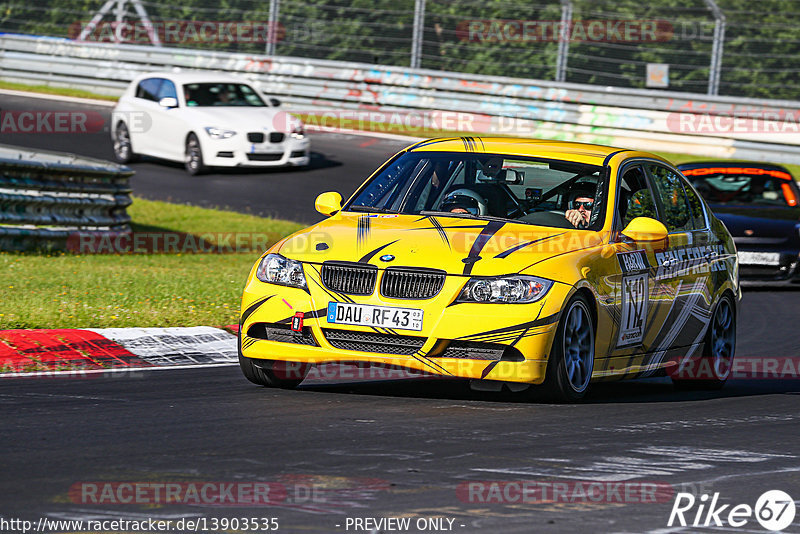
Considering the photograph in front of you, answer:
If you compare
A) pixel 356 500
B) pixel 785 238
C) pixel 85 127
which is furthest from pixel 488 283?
pixel 85 127

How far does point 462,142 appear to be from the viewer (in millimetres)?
9734

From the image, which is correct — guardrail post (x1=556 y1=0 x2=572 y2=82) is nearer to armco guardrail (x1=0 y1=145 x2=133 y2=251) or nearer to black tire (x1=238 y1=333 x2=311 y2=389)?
armco guardrail (x1=0 y1=145 x2=133 y2=251)

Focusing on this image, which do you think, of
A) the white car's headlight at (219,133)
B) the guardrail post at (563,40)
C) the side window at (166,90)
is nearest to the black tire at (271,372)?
the white car's headlight at (219,133)

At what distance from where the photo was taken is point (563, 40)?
2712cm

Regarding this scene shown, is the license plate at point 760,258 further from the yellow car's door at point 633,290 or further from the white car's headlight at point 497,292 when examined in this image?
the white car's headlight at point 497,292

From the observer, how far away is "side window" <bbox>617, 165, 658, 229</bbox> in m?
9.31

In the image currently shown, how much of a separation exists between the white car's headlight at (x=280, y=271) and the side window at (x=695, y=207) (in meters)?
3.29

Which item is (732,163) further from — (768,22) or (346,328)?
(346,328)

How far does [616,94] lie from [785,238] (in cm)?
1109

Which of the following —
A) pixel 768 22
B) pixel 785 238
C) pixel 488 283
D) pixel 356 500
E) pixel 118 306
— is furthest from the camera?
pixel 768 22

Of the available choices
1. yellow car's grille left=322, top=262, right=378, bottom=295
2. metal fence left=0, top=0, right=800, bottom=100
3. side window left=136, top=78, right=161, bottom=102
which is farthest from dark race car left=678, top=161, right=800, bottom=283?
side window left=136, top=78, right=161, bottom=102

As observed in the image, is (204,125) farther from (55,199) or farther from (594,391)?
(594,391)

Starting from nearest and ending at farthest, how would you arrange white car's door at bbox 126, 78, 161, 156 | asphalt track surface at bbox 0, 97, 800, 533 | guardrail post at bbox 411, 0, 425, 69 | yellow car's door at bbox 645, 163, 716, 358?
asphalt track surface at bbox 0, 97, 800, 533 < yellow car's door at bbox 645, 163, 716, 358 < white car's door at bbox 126, 78, 161, 156 < guardrail post at bbox 411, 0, 425, 69

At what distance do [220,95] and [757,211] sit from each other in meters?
10.8
